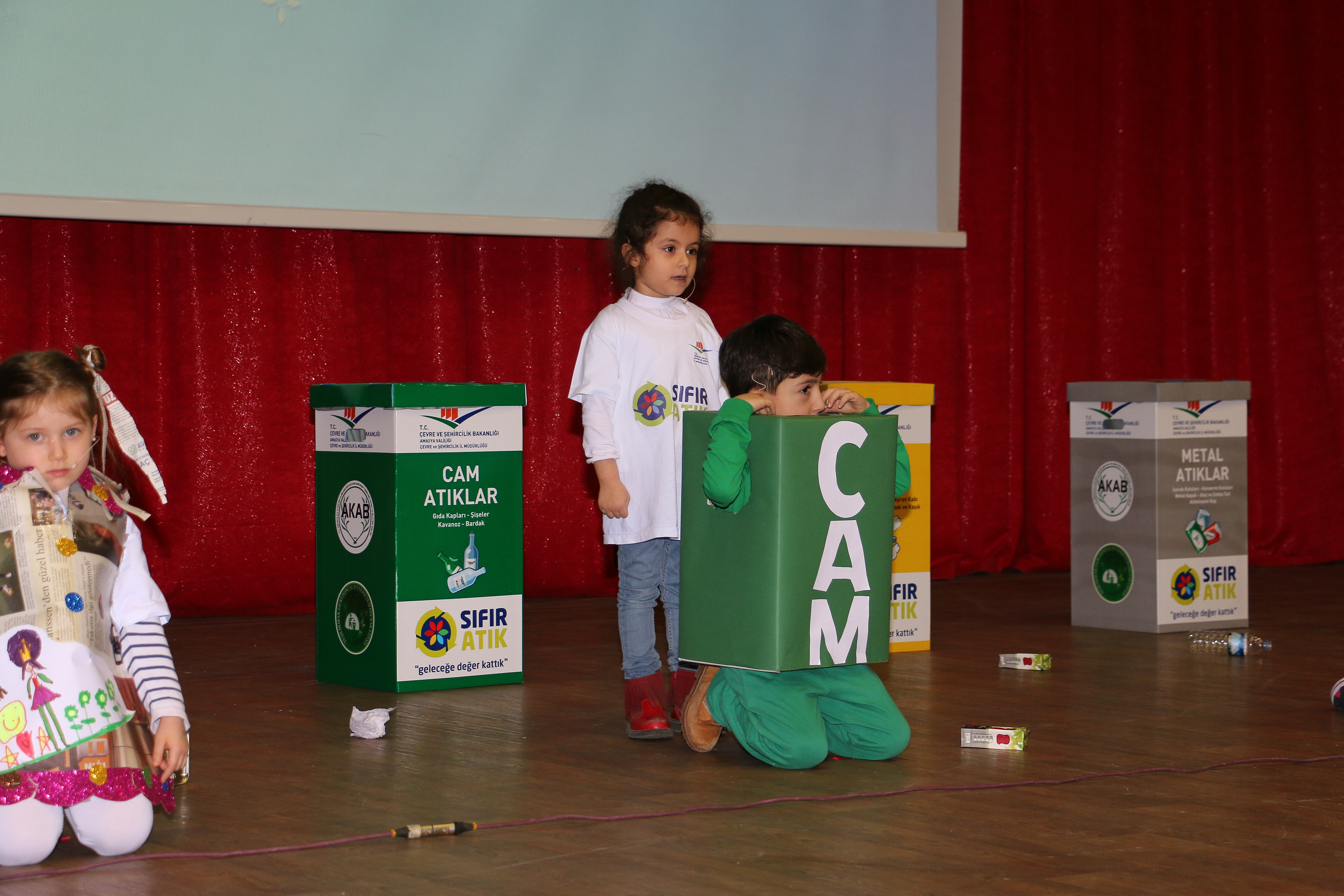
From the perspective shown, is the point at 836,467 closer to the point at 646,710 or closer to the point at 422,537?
the point at 646,710

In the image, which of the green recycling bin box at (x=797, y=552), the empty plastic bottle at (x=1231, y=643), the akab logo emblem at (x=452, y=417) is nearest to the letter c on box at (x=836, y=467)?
the green recycling bin box at (x=797, y=552)

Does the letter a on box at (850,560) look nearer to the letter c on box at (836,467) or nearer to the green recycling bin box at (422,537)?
the letter c on box at (836,467)

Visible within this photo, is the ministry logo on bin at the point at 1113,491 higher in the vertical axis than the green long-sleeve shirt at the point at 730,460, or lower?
lower

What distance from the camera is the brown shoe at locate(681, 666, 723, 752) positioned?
2.43m

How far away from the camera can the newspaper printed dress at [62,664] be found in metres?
1.75

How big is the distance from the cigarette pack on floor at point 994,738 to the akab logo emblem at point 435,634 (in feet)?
3.99

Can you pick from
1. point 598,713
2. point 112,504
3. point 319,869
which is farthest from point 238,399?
point 319,869

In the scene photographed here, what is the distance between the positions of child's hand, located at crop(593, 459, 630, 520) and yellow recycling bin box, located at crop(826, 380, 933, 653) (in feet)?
3.88

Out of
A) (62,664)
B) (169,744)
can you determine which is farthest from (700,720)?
(62,664)

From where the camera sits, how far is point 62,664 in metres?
1.77

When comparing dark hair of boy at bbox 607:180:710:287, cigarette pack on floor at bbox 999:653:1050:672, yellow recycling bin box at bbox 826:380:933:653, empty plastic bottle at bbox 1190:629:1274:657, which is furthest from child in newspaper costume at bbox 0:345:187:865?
empty plastic bottle at bbox 1190:629:1274:657

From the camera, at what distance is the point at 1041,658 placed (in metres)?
3.25

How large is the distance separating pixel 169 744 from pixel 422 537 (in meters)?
1.32

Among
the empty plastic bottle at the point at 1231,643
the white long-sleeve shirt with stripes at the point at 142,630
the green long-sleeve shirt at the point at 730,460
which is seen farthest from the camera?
the empty plastic bottle at the point at 1231,643
